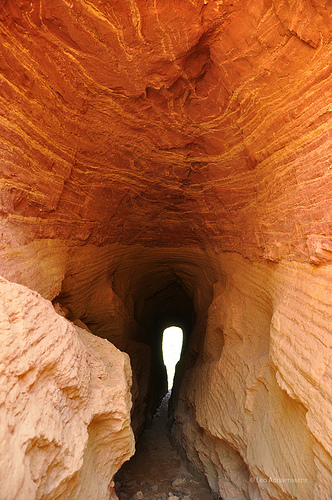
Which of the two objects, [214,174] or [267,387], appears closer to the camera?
[267,387]

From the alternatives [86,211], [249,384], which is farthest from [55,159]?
[249,384]

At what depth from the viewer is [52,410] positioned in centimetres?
226

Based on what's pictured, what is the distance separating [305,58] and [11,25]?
2781mm

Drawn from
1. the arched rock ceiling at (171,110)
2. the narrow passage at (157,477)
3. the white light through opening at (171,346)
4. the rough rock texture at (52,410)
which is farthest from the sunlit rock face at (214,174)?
the white light through opening at (171,346)

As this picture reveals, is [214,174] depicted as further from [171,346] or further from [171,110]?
[171,346]

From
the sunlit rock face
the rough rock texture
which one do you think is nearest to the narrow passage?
the sunlit rock face

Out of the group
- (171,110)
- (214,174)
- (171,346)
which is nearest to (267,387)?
(214,174)

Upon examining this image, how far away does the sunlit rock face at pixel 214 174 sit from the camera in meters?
2.86

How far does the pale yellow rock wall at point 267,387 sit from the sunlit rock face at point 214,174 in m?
0.02

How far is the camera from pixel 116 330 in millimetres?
6645

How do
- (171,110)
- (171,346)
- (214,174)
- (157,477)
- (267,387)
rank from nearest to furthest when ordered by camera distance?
1. (267,387)
2. (171,110)
3. (214,174)
4. (157,477)
5. (171,346)

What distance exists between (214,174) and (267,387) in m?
3.06

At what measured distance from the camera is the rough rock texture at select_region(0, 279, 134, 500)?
185cm

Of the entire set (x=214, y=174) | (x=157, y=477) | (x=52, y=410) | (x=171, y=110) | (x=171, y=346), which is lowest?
(x=171, y=346)
